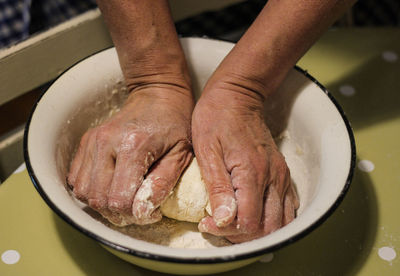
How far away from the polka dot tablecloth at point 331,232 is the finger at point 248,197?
0.10 metres

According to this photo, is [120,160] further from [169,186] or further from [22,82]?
[22,82]

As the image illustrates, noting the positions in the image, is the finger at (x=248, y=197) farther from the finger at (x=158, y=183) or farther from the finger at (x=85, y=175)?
the finger at (x=85, y=175)

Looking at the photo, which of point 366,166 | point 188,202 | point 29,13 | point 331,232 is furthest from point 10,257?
point 29,13

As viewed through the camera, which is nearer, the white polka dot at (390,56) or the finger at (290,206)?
the finger at (290,206)

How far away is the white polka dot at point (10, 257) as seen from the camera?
65 cm

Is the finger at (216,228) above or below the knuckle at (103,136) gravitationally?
below

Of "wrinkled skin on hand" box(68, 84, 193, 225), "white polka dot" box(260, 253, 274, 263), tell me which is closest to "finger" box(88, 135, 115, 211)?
"wrinkled skin on hand" box(68, 84, 193, 225)

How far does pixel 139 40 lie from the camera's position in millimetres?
708

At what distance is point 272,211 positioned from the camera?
24.5 inches

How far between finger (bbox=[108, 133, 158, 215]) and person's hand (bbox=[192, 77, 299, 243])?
83mm

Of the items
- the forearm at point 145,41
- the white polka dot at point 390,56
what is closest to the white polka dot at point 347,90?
the white polka dot at point 390,56

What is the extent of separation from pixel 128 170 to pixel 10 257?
24cm

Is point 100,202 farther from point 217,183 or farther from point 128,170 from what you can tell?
point 217,183

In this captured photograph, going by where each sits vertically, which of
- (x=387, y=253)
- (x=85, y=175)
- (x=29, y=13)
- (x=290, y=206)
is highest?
(x=29, y=13)
